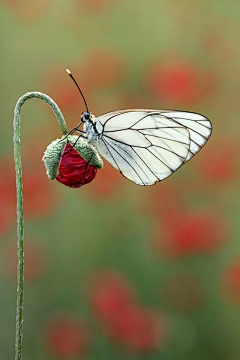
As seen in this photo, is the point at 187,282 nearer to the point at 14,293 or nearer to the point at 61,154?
the point at 14,293

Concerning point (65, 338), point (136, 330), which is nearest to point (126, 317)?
point (136, 330)

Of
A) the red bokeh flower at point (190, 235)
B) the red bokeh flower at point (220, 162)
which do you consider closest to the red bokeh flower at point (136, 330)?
the red bokeh flower at point (190, 235)

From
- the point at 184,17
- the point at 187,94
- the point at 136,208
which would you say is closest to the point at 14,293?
the point at 136,208

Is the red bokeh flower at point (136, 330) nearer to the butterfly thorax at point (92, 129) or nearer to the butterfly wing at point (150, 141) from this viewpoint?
the butterfly wing at point (150, 141)

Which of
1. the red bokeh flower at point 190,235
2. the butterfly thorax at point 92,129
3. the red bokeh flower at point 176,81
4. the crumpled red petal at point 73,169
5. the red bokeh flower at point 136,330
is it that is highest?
the red bokeh flower at point 176,81

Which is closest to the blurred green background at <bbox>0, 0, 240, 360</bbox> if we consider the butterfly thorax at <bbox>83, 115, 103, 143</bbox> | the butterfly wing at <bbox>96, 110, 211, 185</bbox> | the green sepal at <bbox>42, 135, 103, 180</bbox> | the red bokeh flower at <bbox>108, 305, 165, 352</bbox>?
the red bokeh flower at <bbox>108, 305, 165, 352</bbox>

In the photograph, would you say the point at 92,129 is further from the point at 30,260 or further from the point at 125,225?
the point at 125,225
